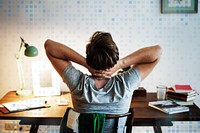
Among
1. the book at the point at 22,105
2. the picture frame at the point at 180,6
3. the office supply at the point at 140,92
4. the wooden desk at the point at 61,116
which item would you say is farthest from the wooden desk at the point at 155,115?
the picture frame at the point at 180,6

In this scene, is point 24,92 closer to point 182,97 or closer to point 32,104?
point 32,104

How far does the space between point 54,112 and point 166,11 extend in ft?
4.18

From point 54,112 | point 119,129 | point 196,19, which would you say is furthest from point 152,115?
point 196,19

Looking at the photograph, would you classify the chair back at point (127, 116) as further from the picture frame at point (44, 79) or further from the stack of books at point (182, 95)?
the picture frame at point (44, 79)

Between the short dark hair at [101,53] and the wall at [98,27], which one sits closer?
the short dark hair at [101,53]

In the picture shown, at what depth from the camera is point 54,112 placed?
206 centimetres

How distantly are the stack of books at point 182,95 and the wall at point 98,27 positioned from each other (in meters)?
0.39

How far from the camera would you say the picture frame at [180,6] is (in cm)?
260

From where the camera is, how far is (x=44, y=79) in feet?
8.31

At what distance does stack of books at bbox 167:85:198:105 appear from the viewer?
2242mm

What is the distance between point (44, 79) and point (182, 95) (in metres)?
1.10

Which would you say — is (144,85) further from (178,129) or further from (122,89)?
(122,89)

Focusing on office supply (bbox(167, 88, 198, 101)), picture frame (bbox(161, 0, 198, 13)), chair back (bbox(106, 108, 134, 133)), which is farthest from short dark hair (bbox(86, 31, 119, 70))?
picture frame (bbox(161, 0, 198, 13))

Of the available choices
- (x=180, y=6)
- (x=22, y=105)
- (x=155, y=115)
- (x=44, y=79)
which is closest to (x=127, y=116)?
(x=155, y=115)
